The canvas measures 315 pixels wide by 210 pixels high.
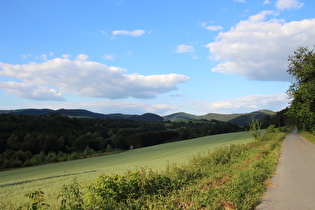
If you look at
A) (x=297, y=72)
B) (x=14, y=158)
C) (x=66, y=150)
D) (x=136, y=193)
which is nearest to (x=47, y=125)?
(x=66, y=150)

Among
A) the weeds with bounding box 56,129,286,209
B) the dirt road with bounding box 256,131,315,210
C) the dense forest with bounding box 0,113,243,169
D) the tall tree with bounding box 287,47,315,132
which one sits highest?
the tall tree with bounding box 287,47,315,132

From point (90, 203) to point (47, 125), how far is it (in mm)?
66682

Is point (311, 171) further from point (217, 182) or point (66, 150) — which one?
point (66, 150)

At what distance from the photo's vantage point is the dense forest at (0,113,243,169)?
1475 inches

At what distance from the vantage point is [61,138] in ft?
178

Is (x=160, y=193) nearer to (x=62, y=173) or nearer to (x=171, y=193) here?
(x=171, y=193)

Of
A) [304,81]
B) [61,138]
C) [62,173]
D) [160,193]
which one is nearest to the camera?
[160,193]

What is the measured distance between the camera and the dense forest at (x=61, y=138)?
3747 centimetres

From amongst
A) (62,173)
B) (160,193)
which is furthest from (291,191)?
(62,173)

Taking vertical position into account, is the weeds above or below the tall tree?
below

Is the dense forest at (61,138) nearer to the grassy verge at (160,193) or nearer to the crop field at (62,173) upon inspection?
the crop field at (62,173)

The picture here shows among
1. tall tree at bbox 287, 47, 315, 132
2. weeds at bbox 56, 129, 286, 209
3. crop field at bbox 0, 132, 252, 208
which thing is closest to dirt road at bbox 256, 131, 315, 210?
weeds at bbox 56, 129, 286, 209

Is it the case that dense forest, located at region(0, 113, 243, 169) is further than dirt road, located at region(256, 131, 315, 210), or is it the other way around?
dense forest, located at region(0, 113, 243, 169)

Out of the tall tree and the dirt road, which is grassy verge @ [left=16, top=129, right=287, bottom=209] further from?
the tall tree
